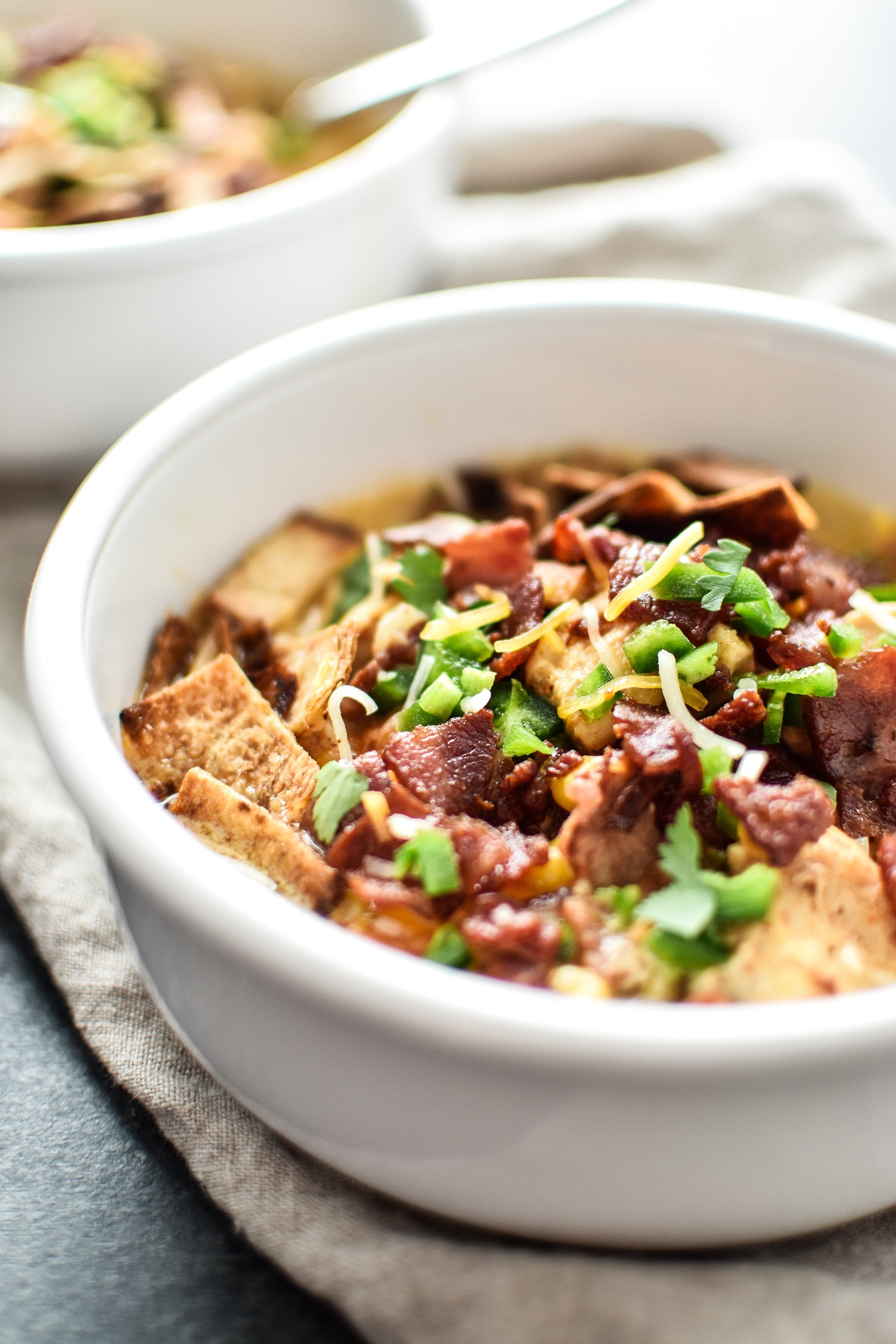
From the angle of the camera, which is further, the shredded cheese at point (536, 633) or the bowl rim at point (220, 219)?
the bowl rim at point (220, 219)

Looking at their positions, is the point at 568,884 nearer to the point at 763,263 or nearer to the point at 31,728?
the point at 31,728

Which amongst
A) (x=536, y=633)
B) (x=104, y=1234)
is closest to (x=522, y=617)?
(x=536, y=633)

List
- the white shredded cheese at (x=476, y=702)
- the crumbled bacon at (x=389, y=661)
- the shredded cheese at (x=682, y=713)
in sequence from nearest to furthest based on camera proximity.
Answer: the shredded cheese at (x=682, y=713), the white shredded cheese at (x=476, y=702), the crumbled bacon at (x=389, y=661)

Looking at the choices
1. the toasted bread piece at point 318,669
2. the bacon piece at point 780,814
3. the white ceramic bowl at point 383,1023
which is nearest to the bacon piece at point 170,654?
the white ceramic bowl at point 383,1023

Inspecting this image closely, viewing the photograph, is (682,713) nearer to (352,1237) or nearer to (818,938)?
(818,938)

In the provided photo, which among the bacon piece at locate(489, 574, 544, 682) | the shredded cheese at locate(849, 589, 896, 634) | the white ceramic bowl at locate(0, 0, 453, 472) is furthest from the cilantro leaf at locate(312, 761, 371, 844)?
the white ceramic bowl at locate(0, 0, 453, 472)

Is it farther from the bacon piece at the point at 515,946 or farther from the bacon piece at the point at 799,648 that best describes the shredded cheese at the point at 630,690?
the bacon piece at the point at 515,946
